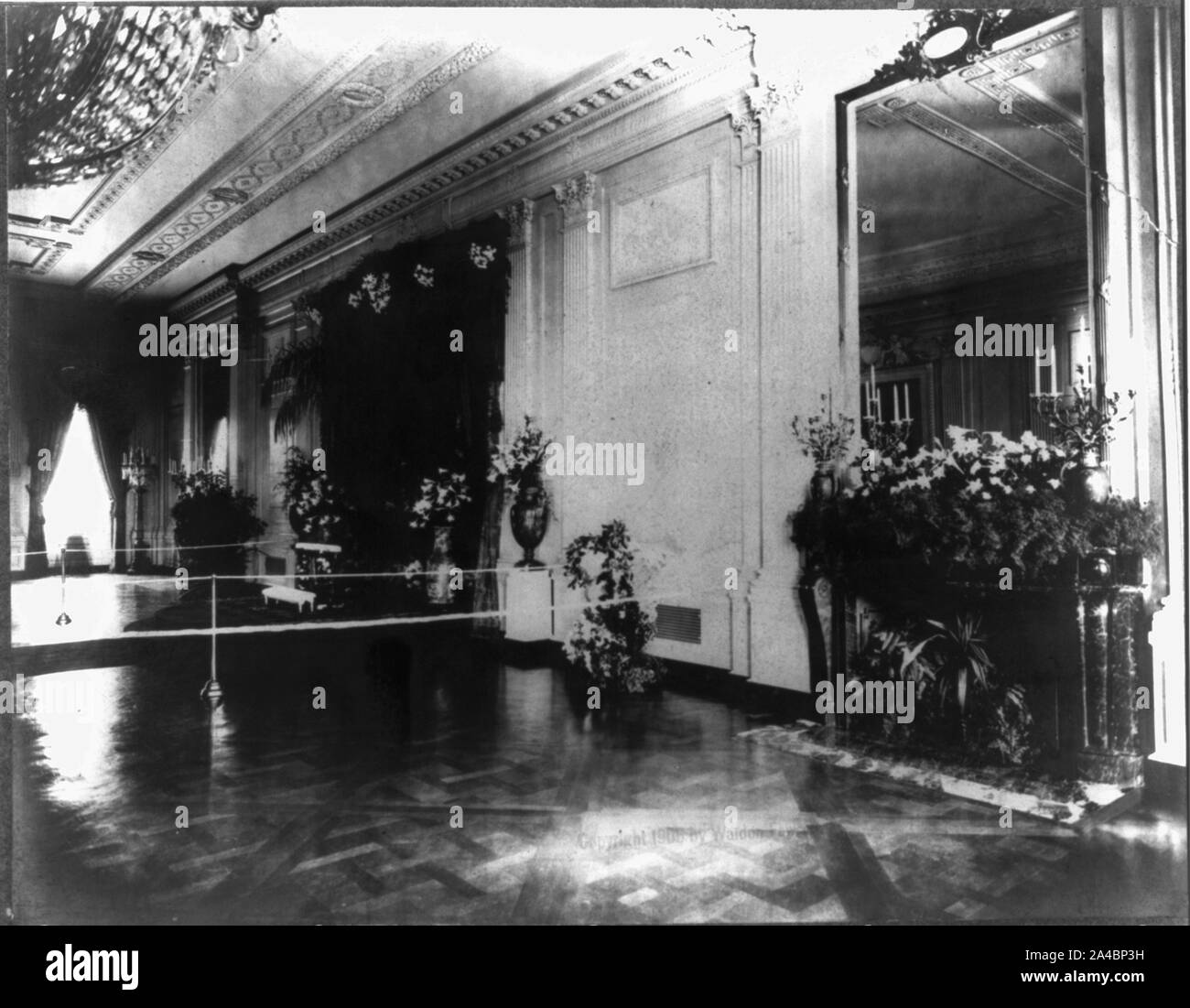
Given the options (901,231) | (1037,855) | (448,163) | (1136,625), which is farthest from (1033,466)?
(448,163)

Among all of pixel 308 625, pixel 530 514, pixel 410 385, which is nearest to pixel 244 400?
pixel 410 385

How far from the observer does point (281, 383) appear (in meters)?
2.91

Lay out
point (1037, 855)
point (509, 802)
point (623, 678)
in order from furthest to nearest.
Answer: point (623, 678)
point (509, 802)
point (1037, 855)

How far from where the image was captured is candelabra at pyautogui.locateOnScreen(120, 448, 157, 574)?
2785mm

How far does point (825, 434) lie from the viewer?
2.75 m

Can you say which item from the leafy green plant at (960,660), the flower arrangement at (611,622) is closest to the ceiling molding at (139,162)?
the flower arrangement at (611,622)

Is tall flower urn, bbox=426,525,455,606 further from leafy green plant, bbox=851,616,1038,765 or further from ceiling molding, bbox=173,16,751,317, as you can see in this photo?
leafy green plant, bbox=851,616,1038,765

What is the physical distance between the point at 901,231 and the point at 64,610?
3.20 m

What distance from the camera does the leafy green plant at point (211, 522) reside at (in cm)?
281

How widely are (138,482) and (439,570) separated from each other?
1.10m

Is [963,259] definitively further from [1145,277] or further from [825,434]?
[825,434]

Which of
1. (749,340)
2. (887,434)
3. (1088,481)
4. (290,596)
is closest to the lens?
(1088,481)

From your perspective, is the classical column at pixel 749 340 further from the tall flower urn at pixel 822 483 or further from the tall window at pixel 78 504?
the tall window at pixel 78 504
